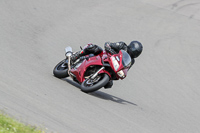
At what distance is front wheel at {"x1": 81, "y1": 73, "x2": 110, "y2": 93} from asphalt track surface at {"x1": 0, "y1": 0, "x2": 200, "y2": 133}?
172mm

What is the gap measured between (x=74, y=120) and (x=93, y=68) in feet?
10.1

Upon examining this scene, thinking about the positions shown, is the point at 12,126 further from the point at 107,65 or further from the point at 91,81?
the point at 107,65

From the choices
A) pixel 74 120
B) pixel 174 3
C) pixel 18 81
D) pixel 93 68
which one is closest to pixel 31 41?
pixel 93 68

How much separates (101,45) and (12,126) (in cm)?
980

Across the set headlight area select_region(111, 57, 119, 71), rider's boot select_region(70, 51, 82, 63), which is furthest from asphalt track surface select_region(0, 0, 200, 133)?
headlight area select_region(111, 57, 119, 71)

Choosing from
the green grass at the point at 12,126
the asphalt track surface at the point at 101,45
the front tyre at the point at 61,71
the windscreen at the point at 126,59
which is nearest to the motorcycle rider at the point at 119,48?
the windscreen at the point at 126,59

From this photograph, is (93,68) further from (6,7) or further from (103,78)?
(6,7)

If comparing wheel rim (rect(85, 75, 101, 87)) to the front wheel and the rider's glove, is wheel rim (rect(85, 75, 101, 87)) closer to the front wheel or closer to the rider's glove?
the front wheel

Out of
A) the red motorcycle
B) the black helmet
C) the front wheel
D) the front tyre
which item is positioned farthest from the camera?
the front tyre

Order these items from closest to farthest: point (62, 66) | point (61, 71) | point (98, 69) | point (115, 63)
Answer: point (115, 63) → point (98, 69) → point (61, 71) → point (62, 66)

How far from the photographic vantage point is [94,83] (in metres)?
8.50

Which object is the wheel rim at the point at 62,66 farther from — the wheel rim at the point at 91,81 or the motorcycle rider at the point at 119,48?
the wheel rim at the point at 91,81

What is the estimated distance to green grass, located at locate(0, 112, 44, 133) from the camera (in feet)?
15.0

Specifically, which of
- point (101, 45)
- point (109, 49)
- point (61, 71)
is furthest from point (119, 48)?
point (101, 45)
